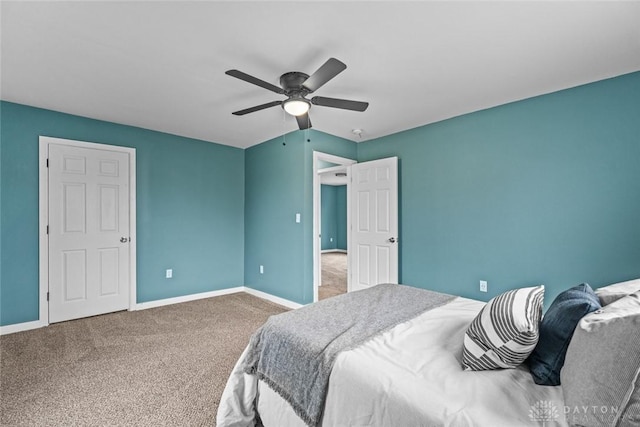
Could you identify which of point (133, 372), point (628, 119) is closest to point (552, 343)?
point (628, 119)

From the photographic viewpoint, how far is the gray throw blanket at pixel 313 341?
132 cm

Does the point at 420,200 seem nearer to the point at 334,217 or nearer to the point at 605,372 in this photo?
the point at 605,372

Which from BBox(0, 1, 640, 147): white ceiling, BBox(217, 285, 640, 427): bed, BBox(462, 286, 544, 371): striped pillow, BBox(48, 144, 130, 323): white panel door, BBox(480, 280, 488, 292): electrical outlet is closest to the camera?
BBox(217, 285, 640, 427): bed

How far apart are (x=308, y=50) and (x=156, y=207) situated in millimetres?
3095

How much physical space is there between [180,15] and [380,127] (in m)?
2.62

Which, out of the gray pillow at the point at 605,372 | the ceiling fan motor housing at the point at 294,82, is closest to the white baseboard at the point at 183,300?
the ceiling fan motor housing at the point at 294,82

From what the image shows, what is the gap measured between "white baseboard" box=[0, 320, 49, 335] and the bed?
2.94m

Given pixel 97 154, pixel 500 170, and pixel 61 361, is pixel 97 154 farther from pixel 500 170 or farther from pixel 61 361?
pixel 500 170

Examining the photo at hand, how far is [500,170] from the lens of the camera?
308 centimetres

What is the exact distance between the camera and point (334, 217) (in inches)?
390

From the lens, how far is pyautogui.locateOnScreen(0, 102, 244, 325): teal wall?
3.05m

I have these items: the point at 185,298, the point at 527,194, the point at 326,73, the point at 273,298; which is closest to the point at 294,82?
the point at 326,73

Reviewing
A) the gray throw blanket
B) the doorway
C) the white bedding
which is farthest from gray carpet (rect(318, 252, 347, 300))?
the white bedding

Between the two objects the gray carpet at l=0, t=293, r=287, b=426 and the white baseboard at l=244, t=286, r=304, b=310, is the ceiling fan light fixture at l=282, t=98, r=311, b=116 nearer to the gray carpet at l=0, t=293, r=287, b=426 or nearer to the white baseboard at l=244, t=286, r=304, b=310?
the gray carpet at l=0, t=293, r=287, b=426
